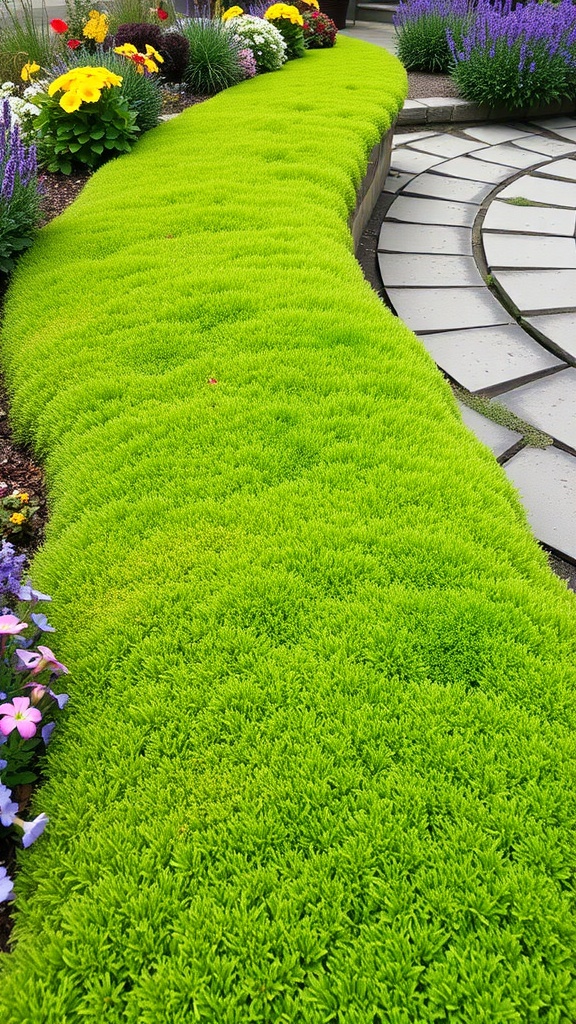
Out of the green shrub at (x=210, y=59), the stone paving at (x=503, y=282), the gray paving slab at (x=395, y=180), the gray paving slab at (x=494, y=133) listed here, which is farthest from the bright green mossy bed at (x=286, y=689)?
the gray paving slab at (x=494, y=133)

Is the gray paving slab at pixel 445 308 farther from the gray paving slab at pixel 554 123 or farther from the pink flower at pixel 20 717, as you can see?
the gray paving slab at pixel 554 123

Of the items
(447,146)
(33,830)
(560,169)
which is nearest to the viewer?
(33,830)

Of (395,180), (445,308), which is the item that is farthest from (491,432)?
(395,180)

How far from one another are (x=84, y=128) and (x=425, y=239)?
248 centimetres

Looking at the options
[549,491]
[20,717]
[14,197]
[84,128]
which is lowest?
[549,491]

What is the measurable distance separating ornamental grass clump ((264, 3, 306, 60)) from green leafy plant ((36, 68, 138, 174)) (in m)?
4.03

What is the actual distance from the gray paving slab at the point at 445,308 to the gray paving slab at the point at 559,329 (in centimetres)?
17

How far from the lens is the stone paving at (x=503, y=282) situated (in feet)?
9.34

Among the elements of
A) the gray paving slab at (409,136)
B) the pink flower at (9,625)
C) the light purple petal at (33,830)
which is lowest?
the light purple petal at (33,830)

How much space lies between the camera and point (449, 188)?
5891mm

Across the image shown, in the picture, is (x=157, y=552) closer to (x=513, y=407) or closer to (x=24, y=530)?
(x=24, y=530)

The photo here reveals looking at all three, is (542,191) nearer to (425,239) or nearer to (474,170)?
(474,170)

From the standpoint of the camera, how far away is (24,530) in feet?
7.38

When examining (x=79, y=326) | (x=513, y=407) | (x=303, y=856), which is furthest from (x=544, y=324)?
(x=303, y=856)
